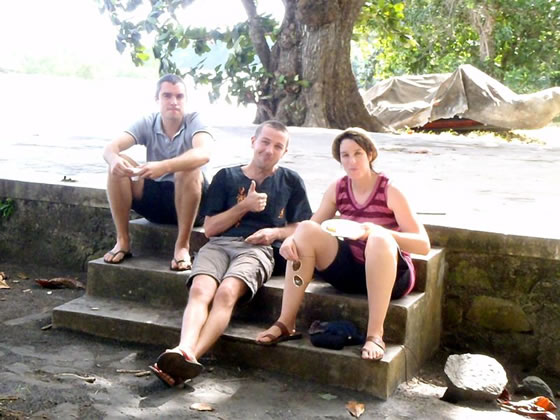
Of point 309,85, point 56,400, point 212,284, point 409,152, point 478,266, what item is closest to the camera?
point 56,400

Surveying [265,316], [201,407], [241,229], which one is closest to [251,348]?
[265,316]

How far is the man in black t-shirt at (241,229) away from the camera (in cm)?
378

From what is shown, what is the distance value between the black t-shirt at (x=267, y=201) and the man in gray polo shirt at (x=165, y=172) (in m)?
0.22

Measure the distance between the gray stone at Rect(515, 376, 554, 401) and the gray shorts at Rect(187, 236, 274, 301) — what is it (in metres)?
1.29

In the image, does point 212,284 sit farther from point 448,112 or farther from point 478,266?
point 448,112

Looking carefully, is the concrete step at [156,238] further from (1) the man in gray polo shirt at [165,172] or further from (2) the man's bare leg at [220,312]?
(2) the man's bare leg at [220,312]

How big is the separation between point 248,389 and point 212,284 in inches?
21.7

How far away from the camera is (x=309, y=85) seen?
39.5 feet

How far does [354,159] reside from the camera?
3871 millimetres

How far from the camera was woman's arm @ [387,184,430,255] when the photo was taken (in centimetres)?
371

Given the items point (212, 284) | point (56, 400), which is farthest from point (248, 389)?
point (56, 400)

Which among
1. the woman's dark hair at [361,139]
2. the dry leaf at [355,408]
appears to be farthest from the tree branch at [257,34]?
the dry leaf at [355,408]

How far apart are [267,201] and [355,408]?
121 centimetres

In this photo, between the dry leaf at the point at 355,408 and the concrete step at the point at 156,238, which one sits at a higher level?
the concrete step at the point at 156,238
